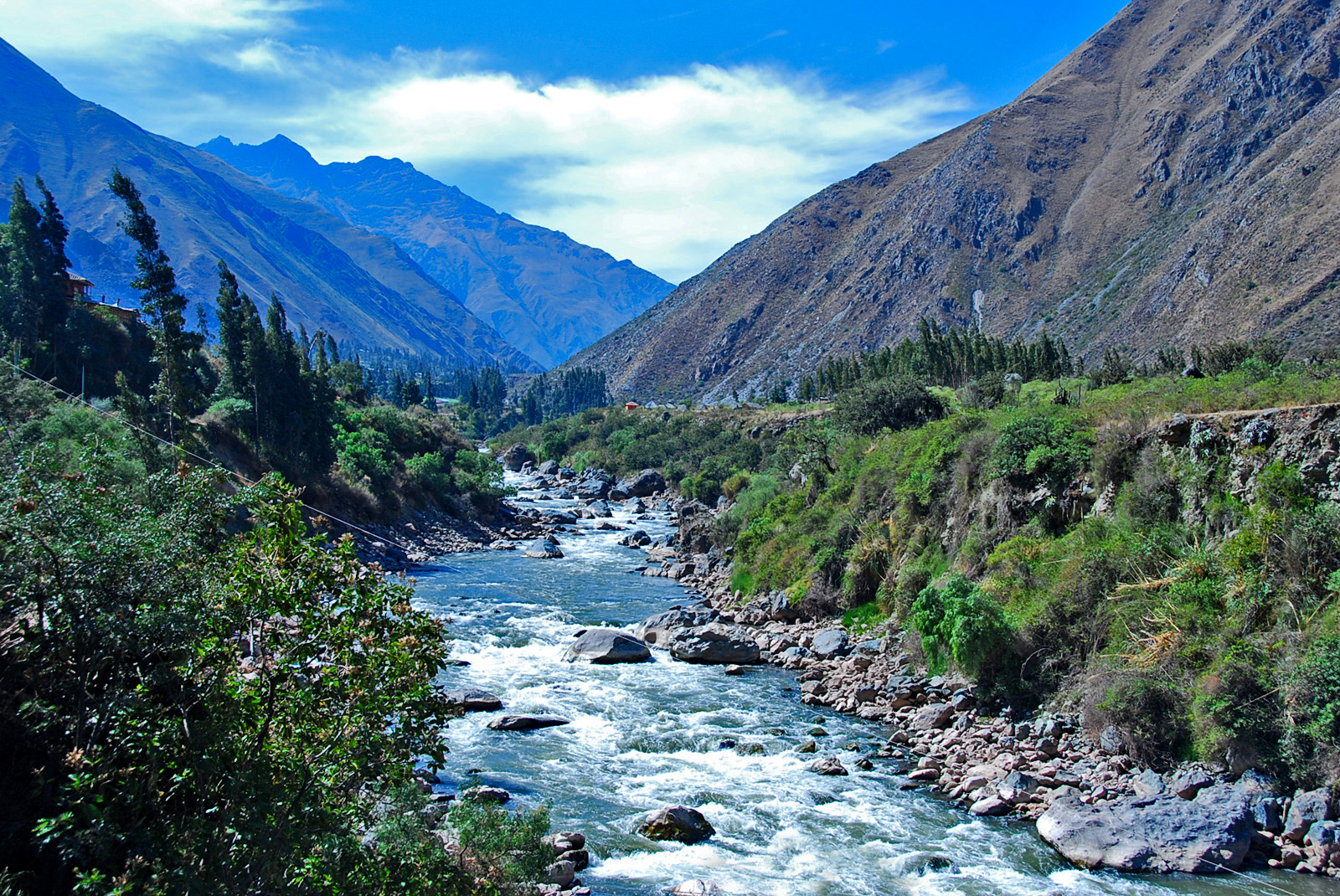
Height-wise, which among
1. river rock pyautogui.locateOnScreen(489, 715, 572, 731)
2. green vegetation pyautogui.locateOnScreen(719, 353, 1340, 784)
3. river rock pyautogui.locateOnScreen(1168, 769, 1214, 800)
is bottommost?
river rock pyautogui.locateOnScreen(489, 715, 572, 731)

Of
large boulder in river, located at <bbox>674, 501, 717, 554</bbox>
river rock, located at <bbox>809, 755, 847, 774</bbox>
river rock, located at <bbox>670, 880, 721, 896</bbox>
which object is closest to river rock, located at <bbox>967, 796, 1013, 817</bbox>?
river rock, located at <bbox>809, 755, 847, 774</bbox>

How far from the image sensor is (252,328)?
46.7 m

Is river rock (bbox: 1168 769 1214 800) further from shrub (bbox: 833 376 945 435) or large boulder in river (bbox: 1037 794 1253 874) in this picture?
shrub (bbox: 833 376 945 435)

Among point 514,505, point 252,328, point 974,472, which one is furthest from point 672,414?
point 974,472

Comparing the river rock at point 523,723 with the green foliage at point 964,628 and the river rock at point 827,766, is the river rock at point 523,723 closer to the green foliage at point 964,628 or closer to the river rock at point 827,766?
the river rock at point 827,766

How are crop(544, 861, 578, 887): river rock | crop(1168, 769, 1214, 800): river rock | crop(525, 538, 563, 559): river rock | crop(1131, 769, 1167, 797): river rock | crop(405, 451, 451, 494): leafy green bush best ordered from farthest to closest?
1. crop(405, 451, 451, 494): leafy green bush
2. crop(525, 538, 563, 559): river rock
3. crop(1131, 769, 1167, 797): river rock
4. crop(1168, 769, 1214, 800): river rock
5. crop(544, 861, 578, 887): river rock

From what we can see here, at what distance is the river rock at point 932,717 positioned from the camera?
18.3 metres

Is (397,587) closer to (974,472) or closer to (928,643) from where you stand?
(928,643)

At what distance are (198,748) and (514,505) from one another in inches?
2408

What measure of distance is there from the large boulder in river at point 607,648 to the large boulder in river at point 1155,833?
1354 centimetres

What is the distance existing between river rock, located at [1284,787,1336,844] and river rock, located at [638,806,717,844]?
29.9 ft

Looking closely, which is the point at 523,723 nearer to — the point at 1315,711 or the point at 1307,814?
the point at 1307,814

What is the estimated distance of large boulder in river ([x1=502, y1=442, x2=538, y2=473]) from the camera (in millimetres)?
104875

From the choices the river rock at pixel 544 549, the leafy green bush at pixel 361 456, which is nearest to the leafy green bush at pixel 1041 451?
the river rock at pixel 544 549
